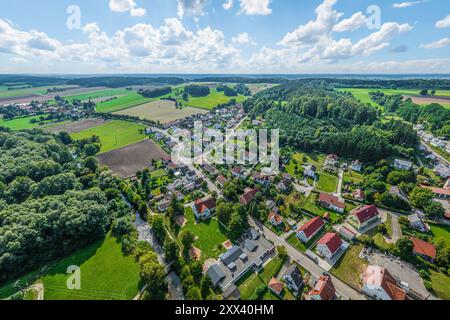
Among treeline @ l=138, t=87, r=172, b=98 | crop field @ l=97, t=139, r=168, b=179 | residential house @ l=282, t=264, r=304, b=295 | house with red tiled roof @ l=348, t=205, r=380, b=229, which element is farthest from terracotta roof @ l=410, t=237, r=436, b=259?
treeline @ l=138, t=87, r=172, b=98

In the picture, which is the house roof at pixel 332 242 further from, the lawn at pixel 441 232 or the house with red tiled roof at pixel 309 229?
the lawn at pixel 441 232

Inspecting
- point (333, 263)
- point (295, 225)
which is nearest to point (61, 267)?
point (295, 225)

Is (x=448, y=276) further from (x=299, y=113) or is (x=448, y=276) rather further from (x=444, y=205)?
(x=299, y=113)

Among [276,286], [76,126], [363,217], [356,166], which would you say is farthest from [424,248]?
[76,126]

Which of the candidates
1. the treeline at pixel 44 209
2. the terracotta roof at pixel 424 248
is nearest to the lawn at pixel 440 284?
the terracotta roof at pixel 424 248

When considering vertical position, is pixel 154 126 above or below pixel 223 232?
above

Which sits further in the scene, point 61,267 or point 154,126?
point 154,126
